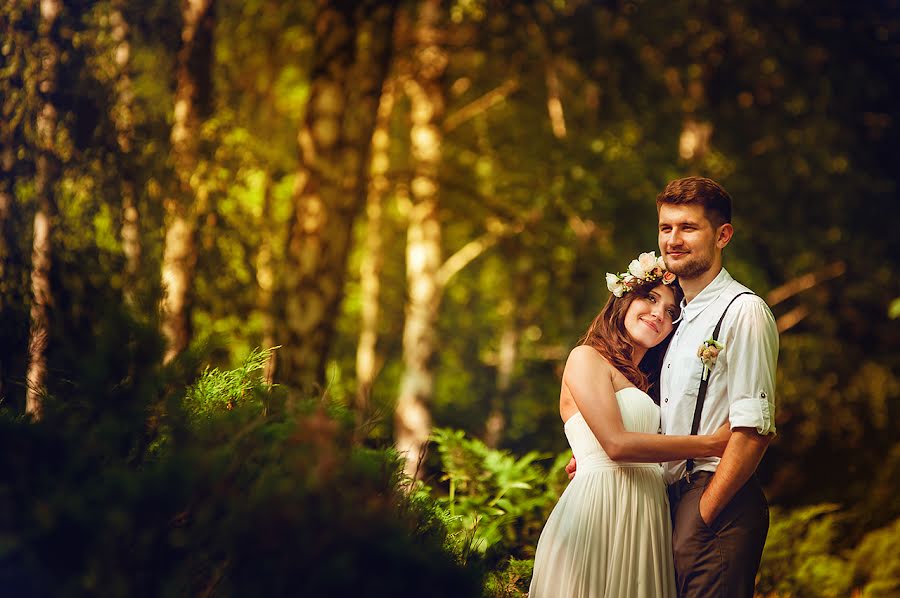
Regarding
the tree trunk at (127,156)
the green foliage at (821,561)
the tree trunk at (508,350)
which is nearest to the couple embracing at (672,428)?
the green foliage at (821,561)

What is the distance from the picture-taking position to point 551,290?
17094 mm

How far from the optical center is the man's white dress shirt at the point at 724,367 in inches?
151

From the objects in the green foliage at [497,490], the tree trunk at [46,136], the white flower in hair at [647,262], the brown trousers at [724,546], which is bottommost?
the brown trousers at [724,546]

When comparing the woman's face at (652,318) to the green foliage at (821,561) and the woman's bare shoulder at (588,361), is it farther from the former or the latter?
the green foliage at (821,561)

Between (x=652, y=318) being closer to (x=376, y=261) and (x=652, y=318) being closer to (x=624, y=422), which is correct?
(x=624, y=422)

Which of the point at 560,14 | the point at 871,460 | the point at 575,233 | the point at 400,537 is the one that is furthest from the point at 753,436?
the point at 560,14

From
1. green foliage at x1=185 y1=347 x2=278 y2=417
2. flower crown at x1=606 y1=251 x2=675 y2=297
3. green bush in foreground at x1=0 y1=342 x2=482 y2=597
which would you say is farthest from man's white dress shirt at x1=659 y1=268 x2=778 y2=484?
green foliage at x1=185 y1=347 x2=278 y2=417

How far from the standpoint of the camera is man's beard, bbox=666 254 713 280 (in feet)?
13.5

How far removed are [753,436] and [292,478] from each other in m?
1.77

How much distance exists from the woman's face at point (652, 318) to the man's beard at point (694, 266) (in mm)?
188

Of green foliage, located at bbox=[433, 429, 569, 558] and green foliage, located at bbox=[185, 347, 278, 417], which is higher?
green foliage, located at bbox=[185, 347, 278, 417]

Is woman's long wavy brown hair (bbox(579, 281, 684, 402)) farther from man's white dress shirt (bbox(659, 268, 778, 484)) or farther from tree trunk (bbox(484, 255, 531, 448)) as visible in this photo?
tree trunk (bbox(484, 255, 531, 448))

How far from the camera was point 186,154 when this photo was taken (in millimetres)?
9578

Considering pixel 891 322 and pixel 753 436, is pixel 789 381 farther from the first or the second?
pixel 753 436
